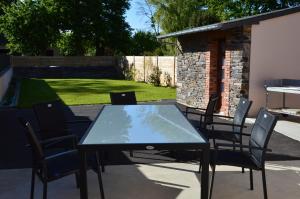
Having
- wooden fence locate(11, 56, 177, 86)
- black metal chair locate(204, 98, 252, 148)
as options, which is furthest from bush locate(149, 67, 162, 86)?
black metal chair locate(204, 98, 252, 148)

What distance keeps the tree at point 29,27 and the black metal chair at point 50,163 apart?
95.2 feet

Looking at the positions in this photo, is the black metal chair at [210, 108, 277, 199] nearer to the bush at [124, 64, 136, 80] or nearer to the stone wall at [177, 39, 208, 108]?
the stone wall at [177, 39, 208, 108]

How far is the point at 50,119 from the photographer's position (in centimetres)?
536

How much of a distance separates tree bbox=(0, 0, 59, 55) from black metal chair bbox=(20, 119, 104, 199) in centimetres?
2901

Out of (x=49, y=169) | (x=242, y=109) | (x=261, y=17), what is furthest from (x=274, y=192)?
(x=261, y=17)


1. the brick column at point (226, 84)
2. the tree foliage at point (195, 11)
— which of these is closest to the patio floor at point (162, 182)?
the brick column at point (226, 84)

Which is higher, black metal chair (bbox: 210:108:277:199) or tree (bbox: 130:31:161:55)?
tree (bbox: 130:31:161:55)

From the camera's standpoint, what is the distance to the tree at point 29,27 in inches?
1237

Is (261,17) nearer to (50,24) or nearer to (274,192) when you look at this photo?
(274,192)

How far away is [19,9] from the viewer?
31656mm

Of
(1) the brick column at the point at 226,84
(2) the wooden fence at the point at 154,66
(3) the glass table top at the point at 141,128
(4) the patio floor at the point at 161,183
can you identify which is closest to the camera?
(3) the glass table top at the point at 141,128

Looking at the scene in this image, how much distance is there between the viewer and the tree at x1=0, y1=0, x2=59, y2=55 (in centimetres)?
3142

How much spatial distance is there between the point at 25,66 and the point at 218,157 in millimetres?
25144

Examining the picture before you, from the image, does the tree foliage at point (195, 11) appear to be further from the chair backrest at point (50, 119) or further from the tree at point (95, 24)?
the chair backrest at point (50, 119)
